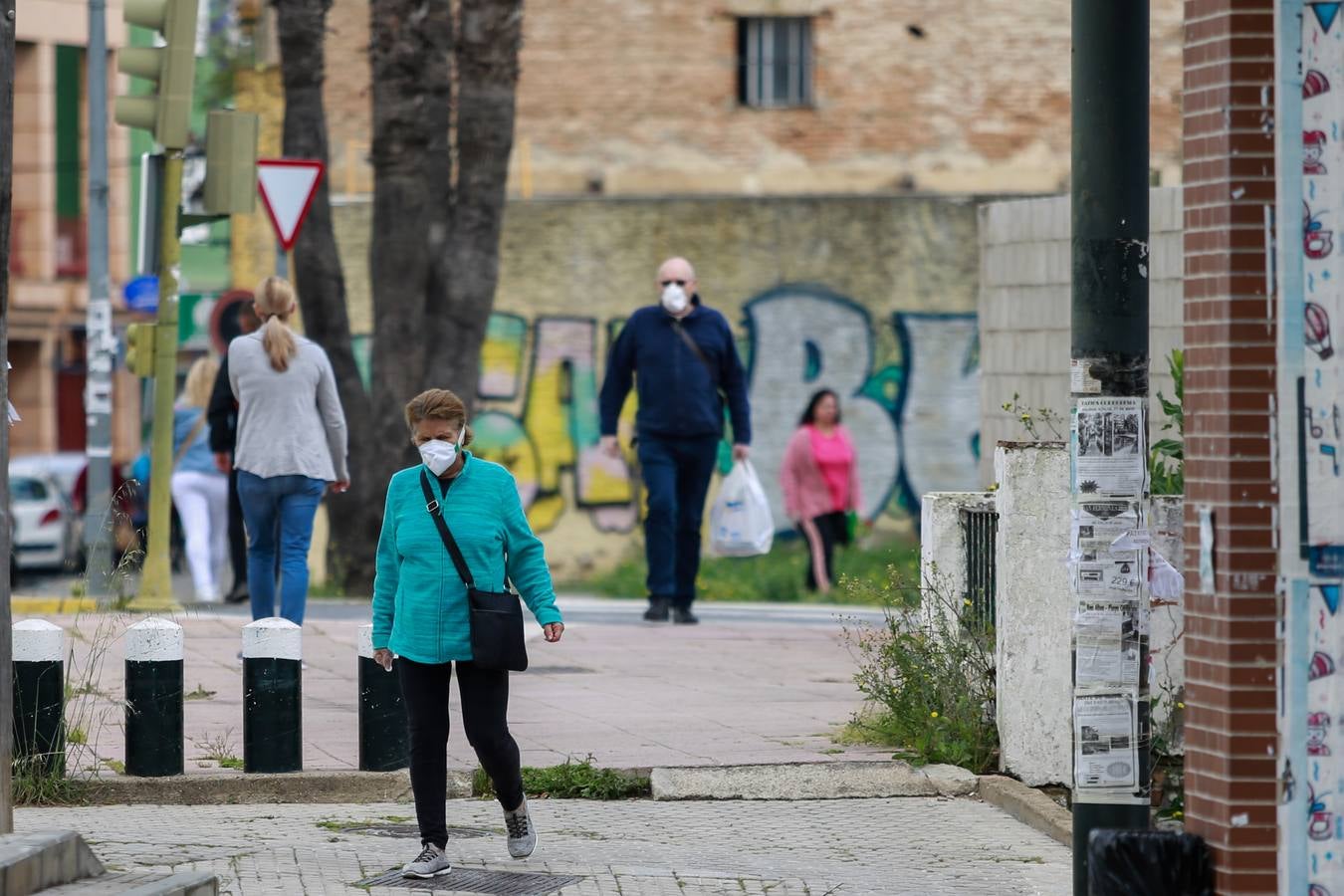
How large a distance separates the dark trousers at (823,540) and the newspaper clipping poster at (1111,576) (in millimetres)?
11958

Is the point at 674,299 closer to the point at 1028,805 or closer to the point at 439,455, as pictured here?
the point at 1028,805

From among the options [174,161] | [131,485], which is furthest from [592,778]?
[174,161]

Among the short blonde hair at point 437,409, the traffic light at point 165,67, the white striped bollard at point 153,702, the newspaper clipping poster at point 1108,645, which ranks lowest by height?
the white striped bollard at point 153,702

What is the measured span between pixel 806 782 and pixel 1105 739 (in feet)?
7.78

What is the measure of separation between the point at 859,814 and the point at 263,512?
3969 mm

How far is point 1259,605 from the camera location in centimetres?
571

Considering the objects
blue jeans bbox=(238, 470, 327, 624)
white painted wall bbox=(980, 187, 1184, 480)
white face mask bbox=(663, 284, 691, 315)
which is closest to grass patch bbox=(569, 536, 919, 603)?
white face mask bbox=(663, 284, 691, 315)

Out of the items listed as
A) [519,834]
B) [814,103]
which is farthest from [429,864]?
[814,103]

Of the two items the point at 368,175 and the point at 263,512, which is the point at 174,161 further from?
the point at 368,175

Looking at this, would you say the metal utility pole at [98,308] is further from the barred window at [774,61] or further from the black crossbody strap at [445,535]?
the barred window at [774,61]

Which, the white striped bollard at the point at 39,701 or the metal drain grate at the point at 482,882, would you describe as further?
the white striped bollard at the point at 39,701

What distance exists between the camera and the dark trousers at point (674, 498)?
1305cm

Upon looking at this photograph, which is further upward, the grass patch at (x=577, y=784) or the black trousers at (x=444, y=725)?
the black trousers at (x=444, y=725)

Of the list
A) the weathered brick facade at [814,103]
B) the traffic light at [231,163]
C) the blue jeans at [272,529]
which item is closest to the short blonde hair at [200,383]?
the traffic light at [231,163]
